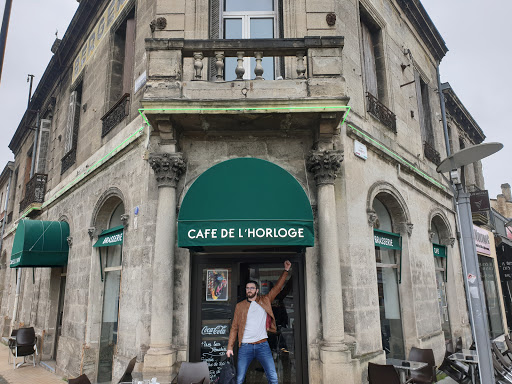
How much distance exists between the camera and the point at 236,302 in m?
6.61

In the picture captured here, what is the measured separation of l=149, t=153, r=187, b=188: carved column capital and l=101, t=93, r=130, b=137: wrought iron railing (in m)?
2.46

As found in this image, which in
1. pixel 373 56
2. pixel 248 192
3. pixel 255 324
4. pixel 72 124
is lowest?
pixel 255 324

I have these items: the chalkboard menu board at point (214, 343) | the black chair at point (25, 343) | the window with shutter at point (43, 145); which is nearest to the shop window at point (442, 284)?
the chalkboard menu board at point (214, 343)

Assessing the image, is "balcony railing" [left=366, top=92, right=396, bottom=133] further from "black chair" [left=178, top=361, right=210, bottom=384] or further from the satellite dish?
"black chair" [left=178, top=361, right=210, bottom=384]

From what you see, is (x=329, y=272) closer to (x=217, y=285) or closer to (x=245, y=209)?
(x=245, y=209)

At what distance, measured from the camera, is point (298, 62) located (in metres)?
6.69

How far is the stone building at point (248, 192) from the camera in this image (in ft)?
20.2

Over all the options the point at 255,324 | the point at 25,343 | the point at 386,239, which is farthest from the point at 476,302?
the point at 25,343

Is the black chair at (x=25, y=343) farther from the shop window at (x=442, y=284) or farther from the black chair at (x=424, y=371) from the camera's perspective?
the shop window at (x=442, y=284)

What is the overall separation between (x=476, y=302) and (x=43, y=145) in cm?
1608

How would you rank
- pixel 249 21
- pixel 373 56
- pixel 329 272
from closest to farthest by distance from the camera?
pixel 329 272 → pixel 249 21 → pixel 373 56

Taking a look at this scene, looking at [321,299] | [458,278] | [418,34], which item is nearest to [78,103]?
[321,299]

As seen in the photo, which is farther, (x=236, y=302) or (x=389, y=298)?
(x=389, y=298)

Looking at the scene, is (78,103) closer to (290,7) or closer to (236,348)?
(290,7)
